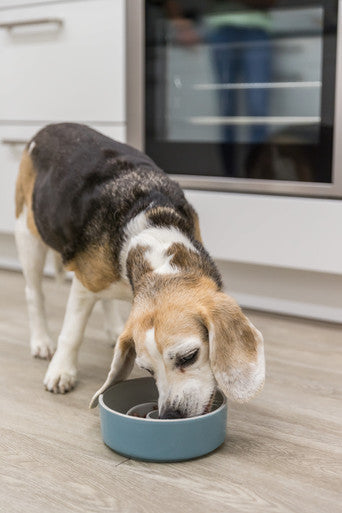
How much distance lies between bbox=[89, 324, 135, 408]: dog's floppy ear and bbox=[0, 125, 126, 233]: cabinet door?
6.73 ft

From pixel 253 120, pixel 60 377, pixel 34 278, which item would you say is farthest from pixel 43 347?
pixel 253 120

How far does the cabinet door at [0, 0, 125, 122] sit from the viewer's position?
123 inches

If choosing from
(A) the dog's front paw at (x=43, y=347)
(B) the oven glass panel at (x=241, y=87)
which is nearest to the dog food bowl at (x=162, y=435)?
Result: (A) the dog's front paw at (x=43, y=347)

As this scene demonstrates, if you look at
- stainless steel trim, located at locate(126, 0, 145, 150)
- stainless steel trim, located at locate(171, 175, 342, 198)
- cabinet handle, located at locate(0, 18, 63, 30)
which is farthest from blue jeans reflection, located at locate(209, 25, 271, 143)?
cabinet handle, located at locate(0, 18, 63, 30)

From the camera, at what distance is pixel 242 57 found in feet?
9.30

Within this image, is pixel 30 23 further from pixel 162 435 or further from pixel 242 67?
pixel 162 435

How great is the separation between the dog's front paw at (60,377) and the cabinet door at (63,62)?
1431 millimetres

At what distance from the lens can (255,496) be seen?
1.41m

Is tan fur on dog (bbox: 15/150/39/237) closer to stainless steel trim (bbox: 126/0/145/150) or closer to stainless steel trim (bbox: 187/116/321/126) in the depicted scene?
stainless steel trim (bbox: 126/0/145/150)

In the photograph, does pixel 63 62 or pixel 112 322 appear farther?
pixel 63 62

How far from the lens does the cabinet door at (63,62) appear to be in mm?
3115

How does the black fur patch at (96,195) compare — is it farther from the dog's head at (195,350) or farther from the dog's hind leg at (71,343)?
the dog's head at (195,350)

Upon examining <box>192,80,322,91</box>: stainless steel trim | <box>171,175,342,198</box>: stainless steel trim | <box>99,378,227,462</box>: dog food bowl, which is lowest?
<box>99,378,227,462</box>: dog food bowl

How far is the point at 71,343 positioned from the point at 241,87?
1.38 meters
